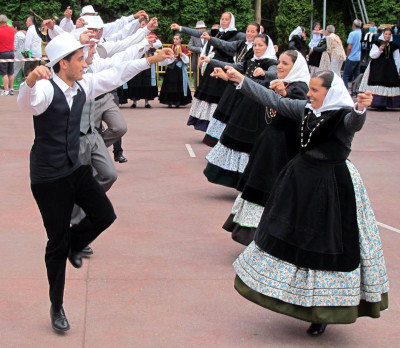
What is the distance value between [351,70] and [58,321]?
16.7 meters

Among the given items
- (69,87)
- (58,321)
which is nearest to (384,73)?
(69,87)

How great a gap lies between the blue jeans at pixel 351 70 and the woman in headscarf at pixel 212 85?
27.8ft

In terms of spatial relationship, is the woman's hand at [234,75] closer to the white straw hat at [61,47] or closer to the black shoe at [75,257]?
the white straw hat at [61,47]

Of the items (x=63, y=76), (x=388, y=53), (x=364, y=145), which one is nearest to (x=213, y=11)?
(x=388, y=53)

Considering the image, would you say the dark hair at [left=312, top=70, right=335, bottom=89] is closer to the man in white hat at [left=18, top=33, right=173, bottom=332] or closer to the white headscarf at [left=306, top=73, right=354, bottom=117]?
the white headscarf at [left=306, top=73, right=354, bottom=117]

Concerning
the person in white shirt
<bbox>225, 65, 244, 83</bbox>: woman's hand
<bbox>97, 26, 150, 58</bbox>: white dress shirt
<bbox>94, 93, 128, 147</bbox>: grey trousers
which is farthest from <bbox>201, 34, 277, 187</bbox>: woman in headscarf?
the person in white shirt

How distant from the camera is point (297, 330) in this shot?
5.23m

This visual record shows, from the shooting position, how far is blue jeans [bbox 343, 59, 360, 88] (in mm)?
20494

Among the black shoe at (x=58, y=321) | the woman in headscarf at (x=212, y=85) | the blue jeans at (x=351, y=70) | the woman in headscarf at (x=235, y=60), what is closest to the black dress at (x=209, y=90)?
the woman in headscarf at (x=212, y=85)

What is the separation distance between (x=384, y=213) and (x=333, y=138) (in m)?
3.81

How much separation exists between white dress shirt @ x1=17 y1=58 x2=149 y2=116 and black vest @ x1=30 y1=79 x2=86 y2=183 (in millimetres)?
52

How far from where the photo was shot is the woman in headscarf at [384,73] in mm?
17391

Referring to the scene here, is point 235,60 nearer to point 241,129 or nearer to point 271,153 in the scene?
point 241,129

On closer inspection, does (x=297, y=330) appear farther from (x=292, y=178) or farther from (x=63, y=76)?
(x=63, y=76)
